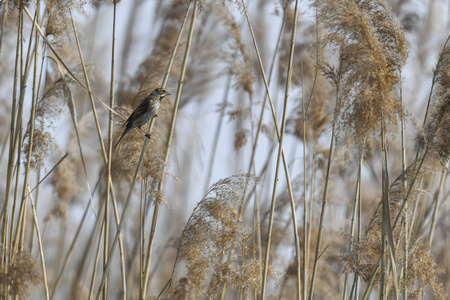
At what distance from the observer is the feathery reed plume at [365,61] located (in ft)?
9.37

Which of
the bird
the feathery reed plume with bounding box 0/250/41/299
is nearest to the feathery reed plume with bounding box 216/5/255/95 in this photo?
the bird

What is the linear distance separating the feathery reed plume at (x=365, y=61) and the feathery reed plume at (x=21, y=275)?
5.30 feet

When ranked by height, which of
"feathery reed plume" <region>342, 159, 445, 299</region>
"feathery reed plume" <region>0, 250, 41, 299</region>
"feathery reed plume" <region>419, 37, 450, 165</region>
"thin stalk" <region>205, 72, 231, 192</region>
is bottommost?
"feathery reed plume" <region>0, 250, 41, 299</region>

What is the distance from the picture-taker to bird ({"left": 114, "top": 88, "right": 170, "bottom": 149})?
330 centimetres

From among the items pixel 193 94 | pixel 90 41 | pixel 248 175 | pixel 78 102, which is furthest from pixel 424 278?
pixel 90 41

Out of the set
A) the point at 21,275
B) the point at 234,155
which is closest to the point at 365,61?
the point at 21,275

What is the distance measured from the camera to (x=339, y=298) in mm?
4578

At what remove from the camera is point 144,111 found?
3422mm

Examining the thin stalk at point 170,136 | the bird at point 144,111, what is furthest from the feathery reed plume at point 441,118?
the bird at point 144,111

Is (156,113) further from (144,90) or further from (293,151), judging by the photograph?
(293,151)

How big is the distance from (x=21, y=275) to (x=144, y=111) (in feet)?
3.84

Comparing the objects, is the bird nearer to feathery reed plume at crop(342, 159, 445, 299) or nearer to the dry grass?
the dry grass

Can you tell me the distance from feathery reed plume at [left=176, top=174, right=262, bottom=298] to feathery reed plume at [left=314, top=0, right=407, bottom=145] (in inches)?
25.6

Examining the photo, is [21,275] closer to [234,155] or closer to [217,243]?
[217,243]
